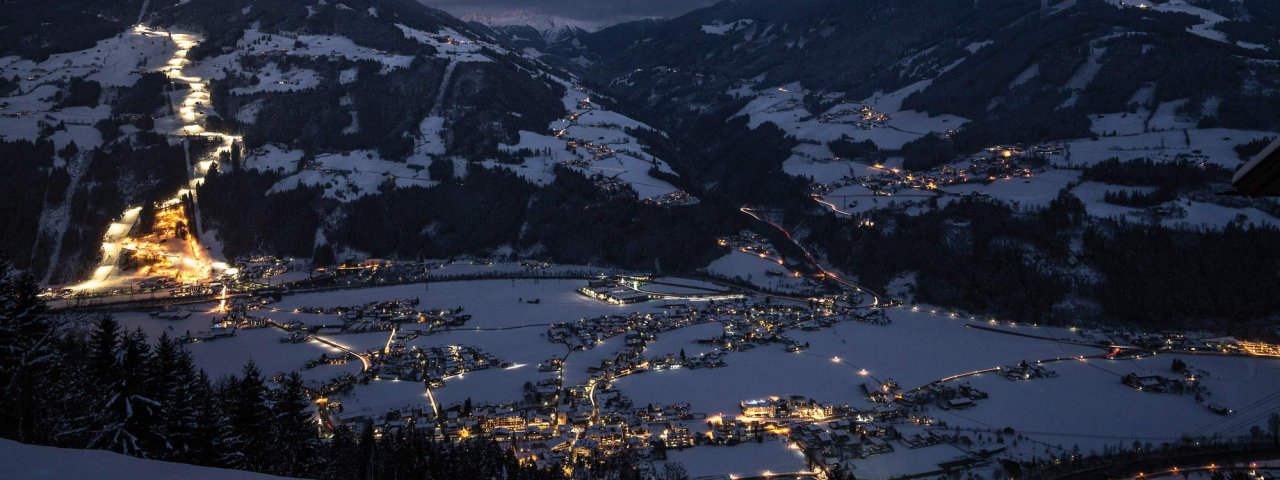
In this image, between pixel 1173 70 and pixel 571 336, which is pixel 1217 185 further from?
pixel 571 336

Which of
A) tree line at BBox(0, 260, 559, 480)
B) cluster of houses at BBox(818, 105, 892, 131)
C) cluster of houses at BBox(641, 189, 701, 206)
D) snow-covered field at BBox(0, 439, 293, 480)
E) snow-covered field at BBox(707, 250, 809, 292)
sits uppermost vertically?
snow-covered field at BBox(0, 439, 293, 480)

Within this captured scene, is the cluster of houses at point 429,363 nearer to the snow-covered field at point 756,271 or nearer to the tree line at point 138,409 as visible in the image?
the tree line at point 138,409

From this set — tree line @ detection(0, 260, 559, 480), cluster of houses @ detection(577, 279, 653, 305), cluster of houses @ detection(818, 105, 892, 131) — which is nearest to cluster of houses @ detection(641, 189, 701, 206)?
cluster of houses @ detection(577, 279, 653, 305)

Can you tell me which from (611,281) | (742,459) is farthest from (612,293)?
(742,459)

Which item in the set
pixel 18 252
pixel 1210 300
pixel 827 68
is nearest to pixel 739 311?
pixel 1210 300

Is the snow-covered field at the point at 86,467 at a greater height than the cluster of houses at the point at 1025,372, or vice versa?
the snow-covered field at the point at 86,467

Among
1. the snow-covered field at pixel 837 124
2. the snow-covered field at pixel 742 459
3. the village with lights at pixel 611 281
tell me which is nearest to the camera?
the snow-covered field at pixel 742 459

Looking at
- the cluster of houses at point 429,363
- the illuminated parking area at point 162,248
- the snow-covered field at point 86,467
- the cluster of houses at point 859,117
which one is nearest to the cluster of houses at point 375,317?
the cluster of houses at point 429,363

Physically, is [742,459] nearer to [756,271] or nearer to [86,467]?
[86,467]

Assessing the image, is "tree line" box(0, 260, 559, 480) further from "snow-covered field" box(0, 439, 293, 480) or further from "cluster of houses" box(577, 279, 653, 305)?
"cluster of houses" box(577, 279, 653, 305)
